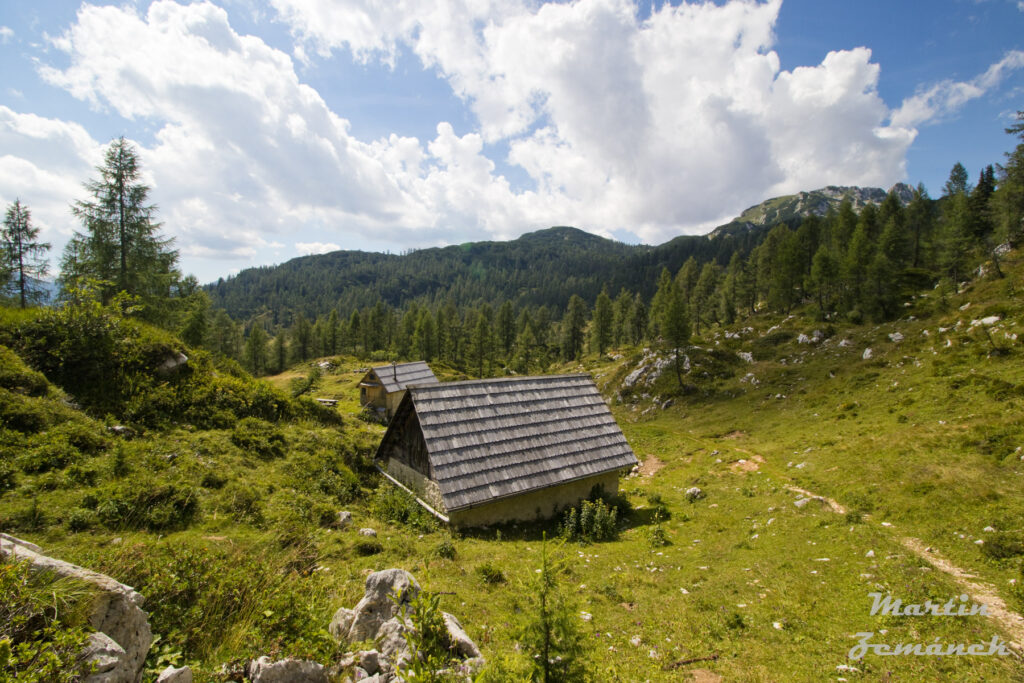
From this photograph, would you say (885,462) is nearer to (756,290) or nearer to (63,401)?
(63,401)

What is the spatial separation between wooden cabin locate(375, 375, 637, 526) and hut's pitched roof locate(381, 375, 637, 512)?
37mm

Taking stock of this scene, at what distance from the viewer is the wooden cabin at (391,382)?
139ft

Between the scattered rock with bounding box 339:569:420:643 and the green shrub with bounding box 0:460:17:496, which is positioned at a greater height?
the green shrub with bounding box 0:460:17:496

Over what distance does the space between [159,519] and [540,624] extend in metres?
10.2

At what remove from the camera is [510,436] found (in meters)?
15.2

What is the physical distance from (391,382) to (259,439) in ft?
86.3

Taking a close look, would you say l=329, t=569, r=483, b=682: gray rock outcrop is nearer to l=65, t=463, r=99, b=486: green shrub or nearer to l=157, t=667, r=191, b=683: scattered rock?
l=157, t=667, r=191, b=683: scattered rock

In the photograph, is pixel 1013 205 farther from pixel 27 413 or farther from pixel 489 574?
pixel 27 413

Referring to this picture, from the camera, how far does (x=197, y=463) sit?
1327 cm

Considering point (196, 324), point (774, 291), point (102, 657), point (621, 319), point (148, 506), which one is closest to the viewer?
point (102, 657)

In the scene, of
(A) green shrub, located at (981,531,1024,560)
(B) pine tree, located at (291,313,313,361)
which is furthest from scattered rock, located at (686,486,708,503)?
(B) pine tree, located at (291,313,313,361)

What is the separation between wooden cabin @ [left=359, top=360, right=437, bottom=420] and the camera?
1671 inches

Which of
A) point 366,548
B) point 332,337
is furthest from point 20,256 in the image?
point 332,337

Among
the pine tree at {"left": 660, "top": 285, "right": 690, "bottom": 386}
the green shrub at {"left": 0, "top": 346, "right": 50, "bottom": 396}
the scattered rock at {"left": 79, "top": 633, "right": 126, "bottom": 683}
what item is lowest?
the scattered rock at {"left": 79, "top": 633, "right": 126, "bottom": 683}
